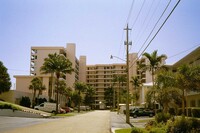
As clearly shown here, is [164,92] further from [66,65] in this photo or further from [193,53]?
[66,65]

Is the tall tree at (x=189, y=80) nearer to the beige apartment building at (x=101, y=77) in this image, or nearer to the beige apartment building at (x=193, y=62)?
the beige apartment building at (x=193, y=62)

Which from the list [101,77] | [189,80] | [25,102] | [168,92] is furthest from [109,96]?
[189,80]

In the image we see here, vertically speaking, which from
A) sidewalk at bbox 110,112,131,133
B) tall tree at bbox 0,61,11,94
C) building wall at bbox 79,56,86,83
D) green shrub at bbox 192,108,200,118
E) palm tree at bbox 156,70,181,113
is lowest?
sidewalk at bbox 110,112,131,133

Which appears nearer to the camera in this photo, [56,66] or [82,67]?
[56,66]

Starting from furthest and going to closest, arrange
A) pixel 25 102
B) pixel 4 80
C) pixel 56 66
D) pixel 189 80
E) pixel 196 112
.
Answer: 1. pixel 25 102
2. pixel 56 66
3. pixel 4 80
4. pixel 196 112
5. pixel 189 80

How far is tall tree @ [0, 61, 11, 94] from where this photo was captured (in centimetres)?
6216

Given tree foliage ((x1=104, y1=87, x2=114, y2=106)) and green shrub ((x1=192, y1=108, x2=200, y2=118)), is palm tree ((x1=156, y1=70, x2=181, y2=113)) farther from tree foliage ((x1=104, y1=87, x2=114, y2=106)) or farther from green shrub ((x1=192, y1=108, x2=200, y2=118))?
tree foliage ((x1=104, y1=87, x2=114, y2=106))

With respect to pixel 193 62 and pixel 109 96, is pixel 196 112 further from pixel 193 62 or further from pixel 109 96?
pixel 109 96

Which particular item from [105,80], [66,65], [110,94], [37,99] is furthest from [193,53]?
[105,80]

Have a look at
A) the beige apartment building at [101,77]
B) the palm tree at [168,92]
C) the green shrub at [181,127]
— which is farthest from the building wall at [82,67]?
the green shrub at [181,127]

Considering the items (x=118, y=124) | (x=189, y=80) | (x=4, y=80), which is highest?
(x=4, y=80)

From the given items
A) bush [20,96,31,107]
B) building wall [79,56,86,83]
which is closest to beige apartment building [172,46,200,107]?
bush [20,96,31,107]

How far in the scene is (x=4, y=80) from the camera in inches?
2517

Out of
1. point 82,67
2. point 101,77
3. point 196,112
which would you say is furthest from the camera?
point 101,77
